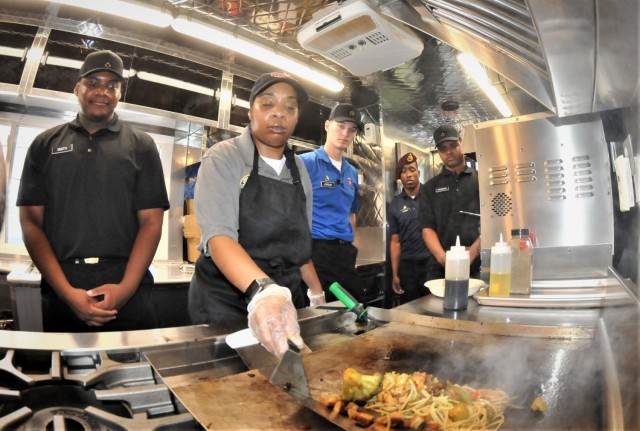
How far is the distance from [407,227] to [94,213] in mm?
3504

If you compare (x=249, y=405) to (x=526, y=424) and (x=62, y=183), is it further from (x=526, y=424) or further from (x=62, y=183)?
(x=62, y=183)

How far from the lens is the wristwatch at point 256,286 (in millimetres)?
1227

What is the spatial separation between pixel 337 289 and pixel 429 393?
727 millimetres

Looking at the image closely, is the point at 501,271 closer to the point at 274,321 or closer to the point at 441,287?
the point at 441,287

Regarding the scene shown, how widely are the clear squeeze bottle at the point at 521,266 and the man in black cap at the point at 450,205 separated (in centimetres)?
130

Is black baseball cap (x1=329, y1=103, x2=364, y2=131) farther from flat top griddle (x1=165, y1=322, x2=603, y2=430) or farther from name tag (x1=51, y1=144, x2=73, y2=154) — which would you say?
flat top griddle (x1=165, y1=322, x2=603, y2=430)

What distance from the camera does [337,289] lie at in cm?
163

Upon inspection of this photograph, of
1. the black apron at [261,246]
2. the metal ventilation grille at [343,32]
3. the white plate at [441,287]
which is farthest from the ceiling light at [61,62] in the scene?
the white plate at [441,287]

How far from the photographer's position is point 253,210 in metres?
1.63

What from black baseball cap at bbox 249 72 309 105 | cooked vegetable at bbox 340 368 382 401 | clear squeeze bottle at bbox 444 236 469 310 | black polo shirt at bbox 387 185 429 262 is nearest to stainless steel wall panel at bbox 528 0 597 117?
clear squeeze bottle at bbox 444 236 469 310

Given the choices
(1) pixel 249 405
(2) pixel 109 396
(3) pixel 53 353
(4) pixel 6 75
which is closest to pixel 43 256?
(3) pixel 53 353

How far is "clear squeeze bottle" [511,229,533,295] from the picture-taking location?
1.88m

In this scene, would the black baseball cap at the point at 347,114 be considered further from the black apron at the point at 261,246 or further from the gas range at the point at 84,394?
the gas range at the point at 84,394

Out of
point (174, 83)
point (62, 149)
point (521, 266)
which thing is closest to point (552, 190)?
point (521, 266)
